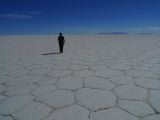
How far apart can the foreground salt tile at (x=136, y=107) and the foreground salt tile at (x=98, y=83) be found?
2.26 ft

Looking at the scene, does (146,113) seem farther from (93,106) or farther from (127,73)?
(127,73)

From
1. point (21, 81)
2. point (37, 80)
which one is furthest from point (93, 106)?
point (21, 81)

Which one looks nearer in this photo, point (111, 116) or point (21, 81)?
point (111, 116)

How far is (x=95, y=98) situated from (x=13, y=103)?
155 centimetres

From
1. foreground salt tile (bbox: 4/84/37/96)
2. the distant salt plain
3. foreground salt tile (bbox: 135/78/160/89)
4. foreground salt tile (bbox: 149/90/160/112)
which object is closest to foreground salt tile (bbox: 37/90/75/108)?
foreground salt tile (bbox: 4/84/37/96)

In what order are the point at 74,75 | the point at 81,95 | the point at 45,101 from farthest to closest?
the point at 74,75 → the point at 81,95 → the point at 45,101

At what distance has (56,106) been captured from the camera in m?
2.66

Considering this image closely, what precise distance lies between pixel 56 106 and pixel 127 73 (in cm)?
260

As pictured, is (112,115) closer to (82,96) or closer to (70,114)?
(70,114)

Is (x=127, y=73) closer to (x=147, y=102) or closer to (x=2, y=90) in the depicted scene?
(x=147, y=102)

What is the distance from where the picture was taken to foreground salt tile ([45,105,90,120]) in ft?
7.63

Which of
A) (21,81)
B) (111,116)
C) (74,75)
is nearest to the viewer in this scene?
(111,116)

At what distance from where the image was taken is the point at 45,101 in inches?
112

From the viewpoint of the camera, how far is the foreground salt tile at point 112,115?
2307mm
